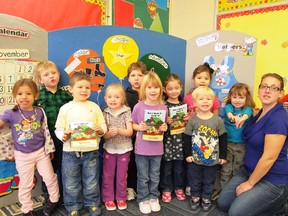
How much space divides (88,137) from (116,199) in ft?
2.74

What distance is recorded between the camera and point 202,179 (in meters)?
2.40

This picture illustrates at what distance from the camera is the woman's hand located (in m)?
2.18

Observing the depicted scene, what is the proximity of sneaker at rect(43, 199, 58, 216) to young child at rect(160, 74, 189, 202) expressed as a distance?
1.12m

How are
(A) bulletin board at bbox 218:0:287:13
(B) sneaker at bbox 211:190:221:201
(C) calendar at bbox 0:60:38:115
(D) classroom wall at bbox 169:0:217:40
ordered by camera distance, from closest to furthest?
(C) calendar at bbox 0:60:38:115
(B) sneaker at bbox 211:190:221:201
(A) bulletin board at bbox 218:0:287:13
(D) classroom wall at bbox 169:0:217:40

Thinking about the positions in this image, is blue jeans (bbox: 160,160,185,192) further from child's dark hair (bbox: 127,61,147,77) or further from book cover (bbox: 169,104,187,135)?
child's dark hair (bbox: 127,61,147,77)

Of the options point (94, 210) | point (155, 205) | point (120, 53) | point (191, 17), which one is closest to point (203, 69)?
point (120, 53)

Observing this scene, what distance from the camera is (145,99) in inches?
92.6

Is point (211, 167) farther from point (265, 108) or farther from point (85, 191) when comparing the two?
point (85, 191)

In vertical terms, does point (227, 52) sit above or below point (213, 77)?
above

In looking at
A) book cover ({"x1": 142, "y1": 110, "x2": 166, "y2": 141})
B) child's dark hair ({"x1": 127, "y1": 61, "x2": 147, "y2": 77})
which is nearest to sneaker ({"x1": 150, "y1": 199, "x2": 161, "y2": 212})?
book cover ({"x1": 142, "y1": 110, "x2": 166, "y2": 141})

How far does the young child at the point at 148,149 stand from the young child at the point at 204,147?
1.02 ft

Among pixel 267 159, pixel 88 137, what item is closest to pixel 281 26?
pixel 267 159

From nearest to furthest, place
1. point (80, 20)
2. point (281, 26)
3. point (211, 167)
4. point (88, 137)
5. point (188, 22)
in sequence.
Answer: point (88, 137) → point (211, 167) → point (80, 20) → point (281, 26) → point (188, 22)

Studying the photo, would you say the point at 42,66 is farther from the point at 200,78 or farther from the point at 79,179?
the point at 200,78
